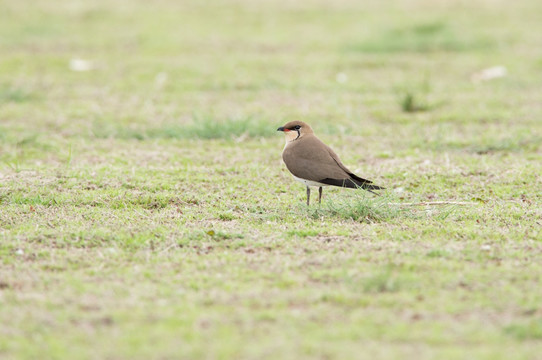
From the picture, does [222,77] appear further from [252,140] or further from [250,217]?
[250,217]

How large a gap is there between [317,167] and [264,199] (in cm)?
80

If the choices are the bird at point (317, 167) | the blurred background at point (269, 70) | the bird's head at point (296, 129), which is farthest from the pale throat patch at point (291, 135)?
the blurred background at point (269, 70)

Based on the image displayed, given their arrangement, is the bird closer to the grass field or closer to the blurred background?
the grass field

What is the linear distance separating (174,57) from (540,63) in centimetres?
591

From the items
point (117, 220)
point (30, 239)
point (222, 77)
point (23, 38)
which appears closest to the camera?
point (30, 239)

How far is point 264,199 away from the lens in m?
6.51

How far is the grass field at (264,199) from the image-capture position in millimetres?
3918

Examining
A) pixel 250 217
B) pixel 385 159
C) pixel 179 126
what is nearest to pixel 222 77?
pixel 179 126

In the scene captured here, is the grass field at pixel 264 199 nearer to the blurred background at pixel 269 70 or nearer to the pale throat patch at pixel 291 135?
the blurred background at pixel 269 70

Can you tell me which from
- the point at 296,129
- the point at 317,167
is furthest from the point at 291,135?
the point at 317,167

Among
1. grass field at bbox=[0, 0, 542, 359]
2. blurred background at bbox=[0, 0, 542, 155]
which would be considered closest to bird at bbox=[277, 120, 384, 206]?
grass field at bbox=[0, 0, 542, 359]

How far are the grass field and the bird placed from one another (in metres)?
0.18

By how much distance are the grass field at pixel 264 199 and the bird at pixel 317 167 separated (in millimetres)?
184

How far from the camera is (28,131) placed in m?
8.82
